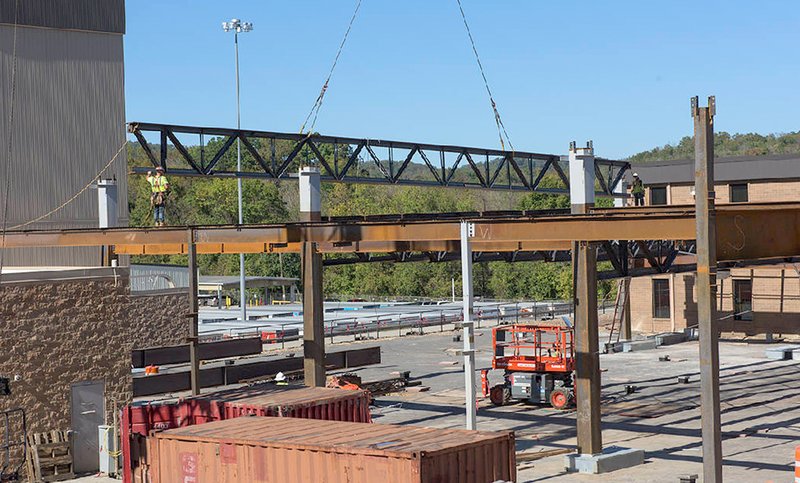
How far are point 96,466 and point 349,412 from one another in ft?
23.9

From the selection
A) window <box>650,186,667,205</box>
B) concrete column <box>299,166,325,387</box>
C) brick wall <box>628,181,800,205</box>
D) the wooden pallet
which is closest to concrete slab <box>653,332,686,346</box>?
brick wall <box>628,181,800,205</box>

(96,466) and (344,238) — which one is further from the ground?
(344,238)

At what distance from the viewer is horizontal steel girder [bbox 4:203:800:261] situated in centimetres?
1941

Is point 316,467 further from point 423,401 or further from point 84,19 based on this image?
point 84,19

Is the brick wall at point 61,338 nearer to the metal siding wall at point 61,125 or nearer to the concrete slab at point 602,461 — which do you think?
the metal siding wall at point 61,125

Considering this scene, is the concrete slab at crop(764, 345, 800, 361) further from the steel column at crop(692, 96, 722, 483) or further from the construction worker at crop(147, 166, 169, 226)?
the steel column at crop(692, 96, 722, 483)

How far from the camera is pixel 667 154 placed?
16838cm

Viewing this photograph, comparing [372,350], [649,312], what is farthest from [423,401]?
[649,312]

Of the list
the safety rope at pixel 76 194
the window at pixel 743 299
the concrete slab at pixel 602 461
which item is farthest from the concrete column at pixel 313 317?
the window at pixel 743 299

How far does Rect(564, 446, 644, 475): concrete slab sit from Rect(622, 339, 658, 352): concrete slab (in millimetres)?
24461

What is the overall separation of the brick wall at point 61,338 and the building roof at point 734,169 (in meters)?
33.6

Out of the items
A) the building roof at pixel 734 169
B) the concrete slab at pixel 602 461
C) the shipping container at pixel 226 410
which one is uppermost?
the building roof at pixel 734 169

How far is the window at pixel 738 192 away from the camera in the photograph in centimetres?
5294

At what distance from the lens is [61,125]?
3469 centimetres
